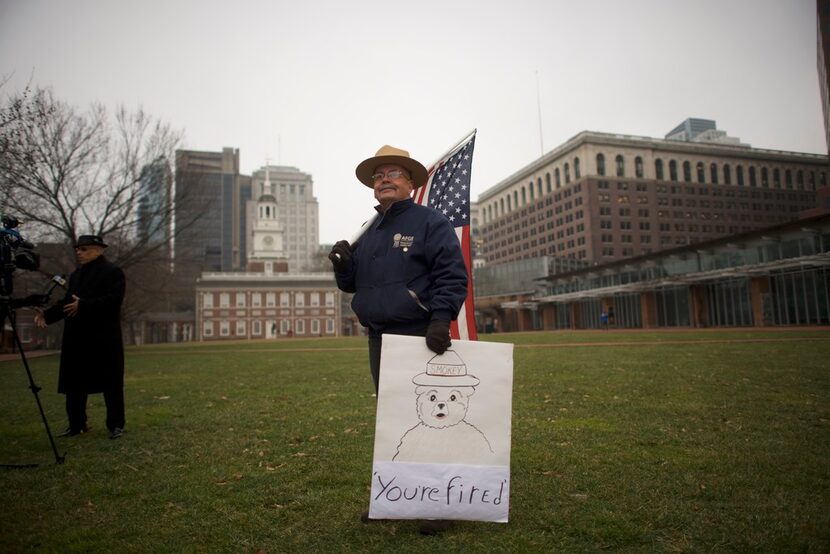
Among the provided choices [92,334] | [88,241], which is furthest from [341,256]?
[88,241]

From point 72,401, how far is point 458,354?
198 inches

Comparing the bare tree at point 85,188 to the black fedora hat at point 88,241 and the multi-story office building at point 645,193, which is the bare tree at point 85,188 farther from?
the multi-story office building at point 645,193

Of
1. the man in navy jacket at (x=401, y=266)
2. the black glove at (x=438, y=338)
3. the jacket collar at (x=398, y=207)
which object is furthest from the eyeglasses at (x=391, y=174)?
the black glove at (x=438, y=338)

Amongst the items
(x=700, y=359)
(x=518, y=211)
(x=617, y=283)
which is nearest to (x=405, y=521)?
(x=700, y=359)

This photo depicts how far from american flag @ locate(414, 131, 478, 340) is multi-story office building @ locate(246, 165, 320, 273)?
150m

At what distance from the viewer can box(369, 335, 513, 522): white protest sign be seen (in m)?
3.10

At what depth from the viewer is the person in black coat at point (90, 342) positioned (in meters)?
5.71

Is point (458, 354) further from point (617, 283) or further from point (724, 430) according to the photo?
point (617, 283)

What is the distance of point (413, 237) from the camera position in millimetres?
3555

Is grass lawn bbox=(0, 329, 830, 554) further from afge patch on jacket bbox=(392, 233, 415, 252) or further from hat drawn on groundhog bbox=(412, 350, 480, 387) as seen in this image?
afge patch on jacket bbox=(392, 233, 415, 252)

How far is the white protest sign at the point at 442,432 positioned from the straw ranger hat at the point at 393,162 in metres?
1.39

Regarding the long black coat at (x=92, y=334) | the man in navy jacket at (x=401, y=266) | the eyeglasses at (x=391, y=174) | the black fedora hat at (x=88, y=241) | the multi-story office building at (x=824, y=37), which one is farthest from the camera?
the multi-story office building at (x=824, y=37)

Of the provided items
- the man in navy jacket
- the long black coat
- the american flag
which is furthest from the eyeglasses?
the long black coat

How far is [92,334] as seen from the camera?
5.84 metres
